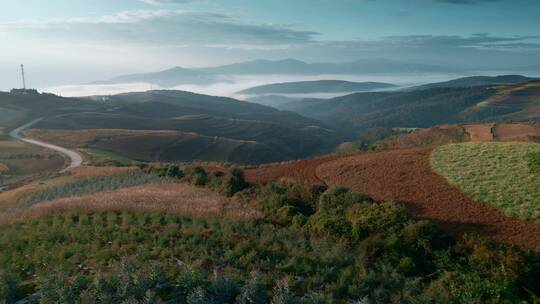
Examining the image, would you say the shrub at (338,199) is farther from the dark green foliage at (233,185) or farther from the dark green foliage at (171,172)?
the dark green foliage at (171,172)

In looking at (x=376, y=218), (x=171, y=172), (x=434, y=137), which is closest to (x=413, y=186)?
(x=376, y=218)

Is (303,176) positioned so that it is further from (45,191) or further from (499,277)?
(45,191)

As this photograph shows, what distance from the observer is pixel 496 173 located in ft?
66.6

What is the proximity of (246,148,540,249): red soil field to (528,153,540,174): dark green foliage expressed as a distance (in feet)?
14.1

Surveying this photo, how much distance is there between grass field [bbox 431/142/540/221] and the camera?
55.6 feet

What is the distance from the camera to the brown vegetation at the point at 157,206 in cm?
1724

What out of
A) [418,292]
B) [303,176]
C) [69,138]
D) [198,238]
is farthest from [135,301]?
[69,138]

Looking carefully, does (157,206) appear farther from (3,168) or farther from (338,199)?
(3,168)

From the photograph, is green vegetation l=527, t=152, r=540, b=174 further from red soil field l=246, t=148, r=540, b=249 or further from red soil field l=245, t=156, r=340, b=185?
red soil field l=245, t=156, r=340, b=185

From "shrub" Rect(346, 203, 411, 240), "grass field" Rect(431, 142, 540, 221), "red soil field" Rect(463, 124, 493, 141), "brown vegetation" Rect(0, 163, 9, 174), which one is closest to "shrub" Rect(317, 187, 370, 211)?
"shrub" Rect(346, 203, 411, 240)

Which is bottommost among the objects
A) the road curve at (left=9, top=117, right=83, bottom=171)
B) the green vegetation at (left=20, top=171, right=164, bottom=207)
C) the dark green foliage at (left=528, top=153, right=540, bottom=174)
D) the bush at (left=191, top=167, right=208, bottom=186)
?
the road curve at (left=9, top=117, right=83, bottom=171)

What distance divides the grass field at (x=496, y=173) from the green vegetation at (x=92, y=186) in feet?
61.3

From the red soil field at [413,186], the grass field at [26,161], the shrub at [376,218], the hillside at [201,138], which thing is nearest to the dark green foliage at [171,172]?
the red soil field at [413,186]

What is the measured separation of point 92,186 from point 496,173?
25.4 m
